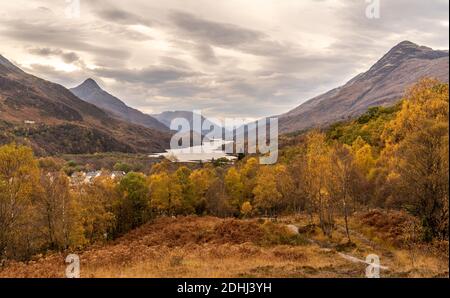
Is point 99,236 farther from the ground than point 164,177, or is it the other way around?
point 164,177

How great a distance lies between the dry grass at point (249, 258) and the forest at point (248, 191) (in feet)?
13.6

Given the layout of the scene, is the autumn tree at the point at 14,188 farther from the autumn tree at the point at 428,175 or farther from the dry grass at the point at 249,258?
the autumn tree at the point at 428,175

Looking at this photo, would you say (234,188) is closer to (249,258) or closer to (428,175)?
(428,175)

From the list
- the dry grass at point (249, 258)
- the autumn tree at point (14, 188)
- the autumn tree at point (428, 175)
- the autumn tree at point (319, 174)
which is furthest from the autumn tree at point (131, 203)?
the autumn tree at point (428, 175)

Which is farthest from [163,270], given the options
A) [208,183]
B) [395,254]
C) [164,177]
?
[208,183]

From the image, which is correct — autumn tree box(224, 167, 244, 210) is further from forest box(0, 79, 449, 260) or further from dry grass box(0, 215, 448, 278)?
→ dry grass box(0, 215, 448, 278)

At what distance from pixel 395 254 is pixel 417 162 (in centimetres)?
833

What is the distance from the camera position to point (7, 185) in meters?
41.1

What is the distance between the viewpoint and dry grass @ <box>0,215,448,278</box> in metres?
24.6

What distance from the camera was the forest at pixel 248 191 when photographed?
35.7m

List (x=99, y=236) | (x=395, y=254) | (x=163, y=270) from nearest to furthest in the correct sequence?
(x=163, y=270), (x=395, y=254), (x=99, y=236)

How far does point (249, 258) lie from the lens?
31.1 meters
